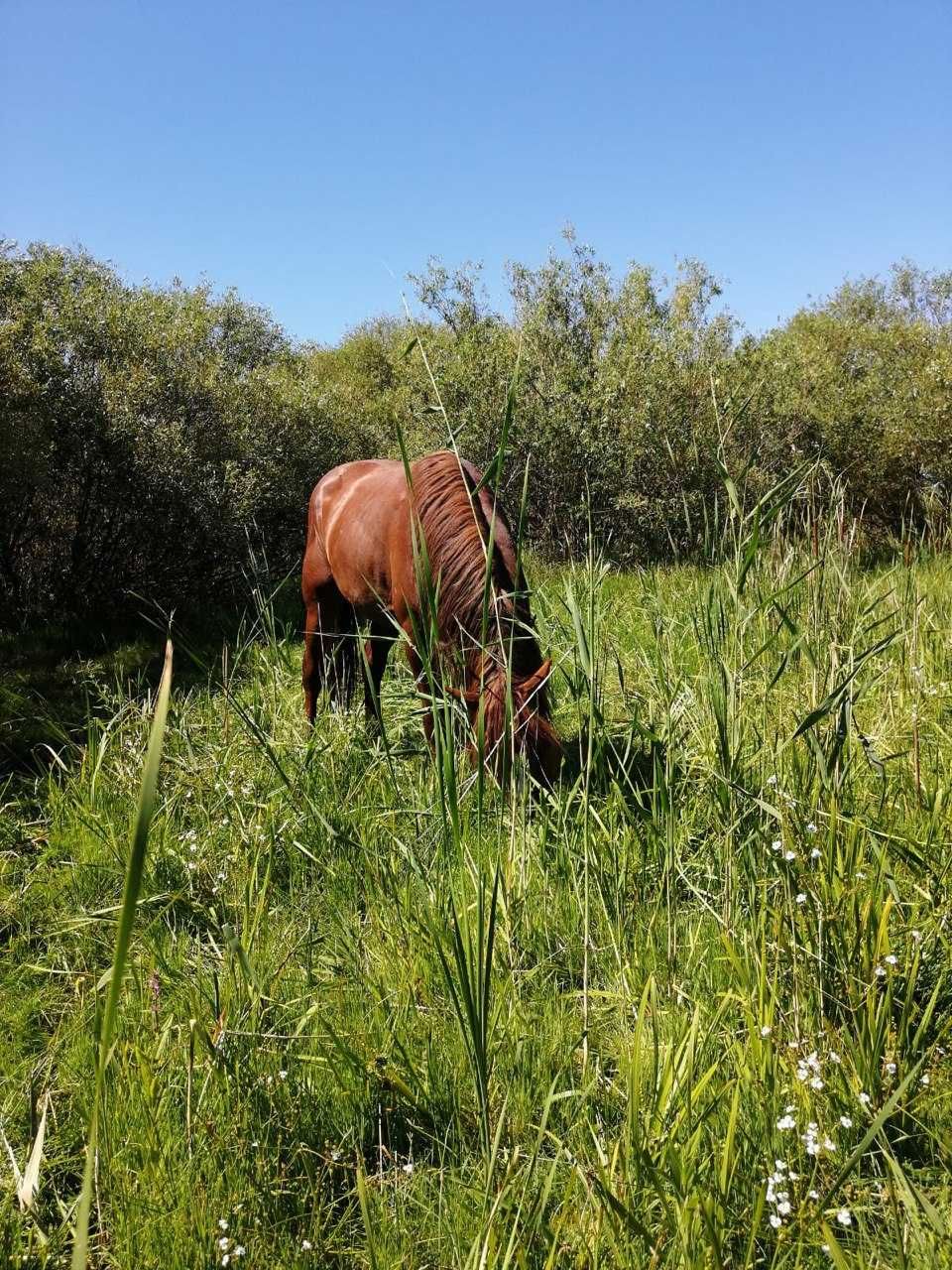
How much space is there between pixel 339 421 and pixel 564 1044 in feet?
40.5

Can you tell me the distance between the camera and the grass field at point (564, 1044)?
1.43 m

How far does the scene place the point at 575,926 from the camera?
230cm

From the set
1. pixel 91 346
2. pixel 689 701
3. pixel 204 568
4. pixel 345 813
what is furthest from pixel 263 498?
pixel 689 701

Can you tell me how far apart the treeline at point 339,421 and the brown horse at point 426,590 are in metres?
1.41

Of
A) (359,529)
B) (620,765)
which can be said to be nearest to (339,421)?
(359,529)

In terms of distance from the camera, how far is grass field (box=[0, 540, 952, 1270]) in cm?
143

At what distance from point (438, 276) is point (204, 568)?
7.32 metres

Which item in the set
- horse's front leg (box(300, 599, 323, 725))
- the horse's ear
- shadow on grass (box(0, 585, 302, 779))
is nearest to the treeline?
shadow on grass (box(0, 585, 302, 779))

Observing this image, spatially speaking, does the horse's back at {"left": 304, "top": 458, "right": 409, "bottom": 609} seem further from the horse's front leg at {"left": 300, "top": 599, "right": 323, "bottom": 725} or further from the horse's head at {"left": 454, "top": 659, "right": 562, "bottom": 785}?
the horse's head at {"left": 454, "top": 659, "right": 562, "bottom": 785}

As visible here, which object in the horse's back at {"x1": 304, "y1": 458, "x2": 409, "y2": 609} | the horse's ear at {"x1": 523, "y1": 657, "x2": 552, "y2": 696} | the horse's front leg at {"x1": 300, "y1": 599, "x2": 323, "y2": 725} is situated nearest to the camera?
the horse's ear at {"x1": 523, "y1": 657, "x2": 552, "y2": 696}

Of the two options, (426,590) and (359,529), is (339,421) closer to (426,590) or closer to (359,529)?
(359,529)

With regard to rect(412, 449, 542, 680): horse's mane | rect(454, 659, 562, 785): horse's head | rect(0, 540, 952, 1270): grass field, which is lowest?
rect(0, 540, 952, 1270): grass field

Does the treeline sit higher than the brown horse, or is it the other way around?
the treeline

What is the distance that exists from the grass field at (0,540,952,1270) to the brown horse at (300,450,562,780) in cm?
32
